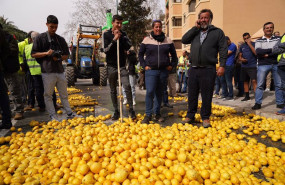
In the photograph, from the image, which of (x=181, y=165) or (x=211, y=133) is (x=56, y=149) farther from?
(x=211, y=133)

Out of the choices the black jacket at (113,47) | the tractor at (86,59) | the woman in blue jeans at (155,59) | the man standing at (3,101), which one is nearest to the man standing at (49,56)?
the man standing at (3,101)

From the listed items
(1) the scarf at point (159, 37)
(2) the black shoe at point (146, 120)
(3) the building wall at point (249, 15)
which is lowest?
(2) the black shoe at point (146, 120)

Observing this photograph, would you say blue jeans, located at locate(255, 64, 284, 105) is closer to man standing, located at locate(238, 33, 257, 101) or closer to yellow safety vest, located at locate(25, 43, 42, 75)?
man standing, located at locate(238, 33, 257, 101)

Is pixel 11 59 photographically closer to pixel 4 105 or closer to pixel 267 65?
pixel 4 105

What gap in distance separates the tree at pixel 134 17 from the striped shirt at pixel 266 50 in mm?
24670

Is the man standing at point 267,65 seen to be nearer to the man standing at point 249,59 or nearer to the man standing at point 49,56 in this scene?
the man standing at point 249,59

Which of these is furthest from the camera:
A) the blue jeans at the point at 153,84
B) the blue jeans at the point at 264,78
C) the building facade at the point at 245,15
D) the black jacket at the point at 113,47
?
the building facade at the point at 245,15

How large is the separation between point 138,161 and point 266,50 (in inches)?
193

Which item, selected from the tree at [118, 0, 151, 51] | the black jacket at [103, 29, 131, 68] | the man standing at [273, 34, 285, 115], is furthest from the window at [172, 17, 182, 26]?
the black jacket at [103, 29, 131, 68]

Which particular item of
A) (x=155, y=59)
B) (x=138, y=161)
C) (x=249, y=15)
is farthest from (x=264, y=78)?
(x=249, y=15)

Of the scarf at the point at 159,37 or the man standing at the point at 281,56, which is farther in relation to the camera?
the man standing at the point at 281,56

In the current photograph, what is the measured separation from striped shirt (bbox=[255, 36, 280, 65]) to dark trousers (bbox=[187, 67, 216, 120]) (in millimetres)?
2441

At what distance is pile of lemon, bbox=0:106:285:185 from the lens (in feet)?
6.33

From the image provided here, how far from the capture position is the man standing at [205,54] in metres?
3.53
